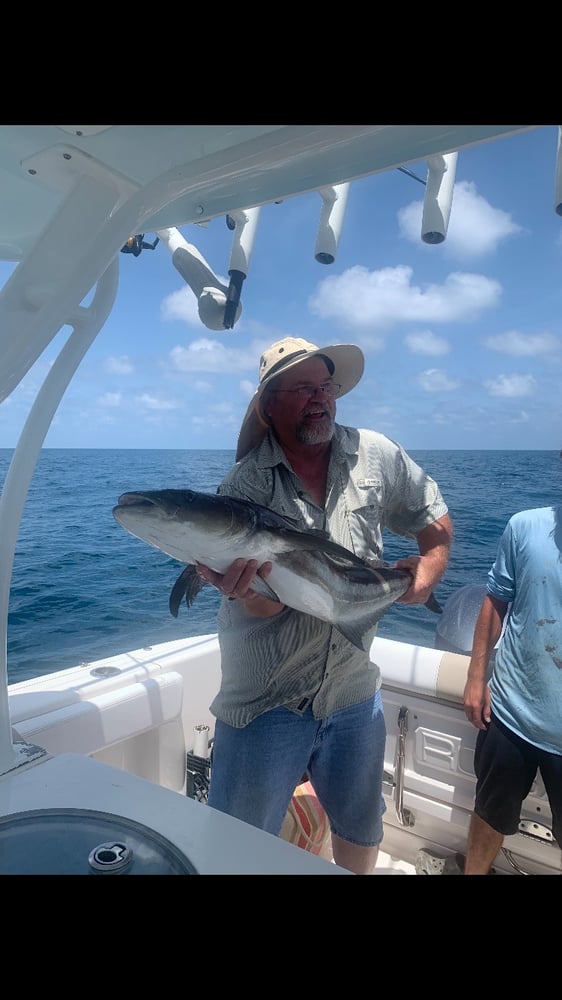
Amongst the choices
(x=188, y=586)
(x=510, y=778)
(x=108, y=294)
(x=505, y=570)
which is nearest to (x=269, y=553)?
(x=188, y=586)

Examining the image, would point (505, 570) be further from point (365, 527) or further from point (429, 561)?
point (365, 527)

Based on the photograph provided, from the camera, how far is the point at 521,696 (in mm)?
2574

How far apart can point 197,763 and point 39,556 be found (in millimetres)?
8977

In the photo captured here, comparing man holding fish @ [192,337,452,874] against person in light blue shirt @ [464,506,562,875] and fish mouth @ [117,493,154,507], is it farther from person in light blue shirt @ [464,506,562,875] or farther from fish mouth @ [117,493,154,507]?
person in light blue shirt @ [464,506,562,875]

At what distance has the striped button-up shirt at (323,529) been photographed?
2.09m

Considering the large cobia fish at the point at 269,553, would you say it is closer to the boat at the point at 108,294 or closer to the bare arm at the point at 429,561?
the bare arm at the point at 429,561

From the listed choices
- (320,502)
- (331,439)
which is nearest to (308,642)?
(320,502)

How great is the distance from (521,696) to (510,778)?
1.30ft

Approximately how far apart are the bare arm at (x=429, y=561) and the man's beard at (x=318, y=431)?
621 millimetres

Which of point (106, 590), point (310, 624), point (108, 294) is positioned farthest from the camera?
point (106, 590)

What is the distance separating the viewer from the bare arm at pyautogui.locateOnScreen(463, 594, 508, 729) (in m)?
2.80

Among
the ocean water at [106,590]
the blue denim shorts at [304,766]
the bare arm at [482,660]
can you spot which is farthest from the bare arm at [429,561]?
the ocean water at [106,590]

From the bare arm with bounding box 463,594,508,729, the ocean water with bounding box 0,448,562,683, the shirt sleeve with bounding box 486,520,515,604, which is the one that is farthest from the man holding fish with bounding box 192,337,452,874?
the ocean water with bounding box 0,448,562,683
